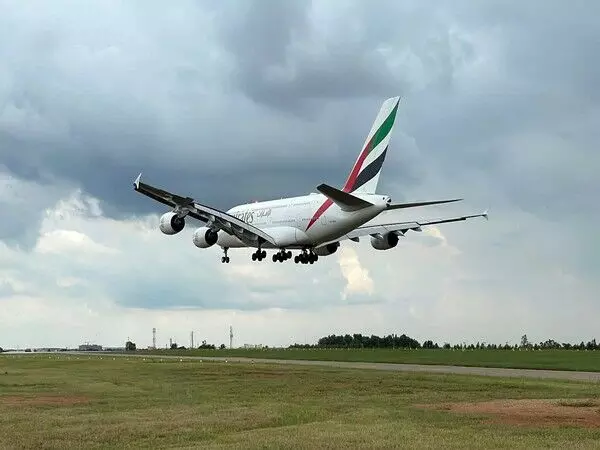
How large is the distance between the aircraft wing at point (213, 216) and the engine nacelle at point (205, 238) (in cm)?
106

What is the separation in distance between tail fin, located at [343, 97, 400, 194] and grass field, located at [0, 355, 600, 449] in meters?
16.2

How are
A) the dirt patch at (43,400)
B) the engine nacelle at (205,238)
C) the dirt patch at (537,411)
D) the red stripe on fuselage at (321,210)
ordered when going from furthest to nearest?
the engine nacelle at (205,238) < the red stripe on fuselage at (321,210) < the dirt patch at (43,400) < the dirt patch at (537,411)

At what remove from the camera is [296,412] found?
115ft

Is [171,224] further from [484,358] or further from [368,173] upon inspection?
[484,358]

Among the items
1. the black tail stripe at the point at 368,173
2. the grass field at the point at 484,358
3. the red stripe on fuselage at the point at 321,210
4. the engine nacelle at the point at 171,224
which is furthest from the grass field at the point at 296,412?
the grass field at the point at 484,358

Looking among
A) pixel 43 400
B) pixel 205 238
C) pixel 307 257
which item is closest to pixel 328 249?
pixel 307 257

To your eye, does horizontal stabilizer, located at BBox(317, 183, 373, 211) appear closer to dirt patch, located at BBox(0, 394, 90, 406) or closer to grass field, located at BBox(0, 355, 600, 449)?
grass field, located at BBox(0, 355, 600, 449)

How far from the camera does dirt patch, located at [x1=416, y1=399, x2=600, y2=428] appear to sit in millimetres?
32719

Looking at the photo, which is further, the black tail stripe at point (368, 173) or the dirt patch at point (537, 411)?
the black tail stripe at point (368, 173)

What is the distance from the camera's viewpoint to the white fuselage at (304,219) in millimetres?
64875

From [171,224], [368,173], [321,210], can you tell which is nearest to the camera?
[321,210]

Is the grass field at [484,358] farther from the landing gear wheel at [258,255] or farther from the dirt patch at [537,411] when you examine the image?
the dirt patch at [537,411]

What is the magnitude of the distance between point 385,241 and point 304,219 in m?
7.87

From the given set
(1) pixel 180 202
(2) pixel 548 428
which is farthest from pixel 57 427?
(1) pixel 180 202
